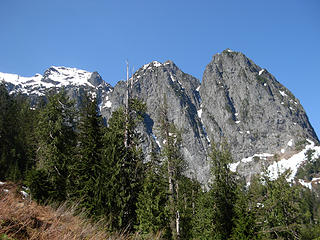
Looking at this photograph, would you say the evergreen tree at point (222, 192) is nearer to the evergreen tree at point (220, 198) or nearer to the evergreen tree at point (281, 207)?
the evergreen tree at point (220, 198)

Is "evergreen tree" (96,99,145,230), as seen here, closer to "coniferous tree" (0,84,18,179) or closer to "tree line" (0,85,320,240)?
"tree line" (0,85,320,240)

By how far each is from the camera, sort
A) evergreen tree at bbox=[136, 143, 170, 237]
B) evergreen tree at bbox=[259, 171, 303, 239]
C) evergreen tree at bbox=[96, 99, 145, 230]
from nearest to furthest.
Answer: evergreen tree at bbox=[136, 143, 170, 237] < evergreen tree at bbox=[96, 99, 145, 230] < evergreen tree at bbox=[259, 171, 303, 239]

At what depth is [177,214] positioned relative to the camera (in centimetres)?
2159

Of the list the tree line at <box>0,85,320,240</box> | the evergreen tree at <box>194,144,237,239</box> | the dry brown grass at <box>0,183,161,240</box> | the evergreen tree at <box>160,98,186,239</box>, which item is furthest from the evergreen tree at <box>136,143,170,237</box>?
the dry brown grass at <box>0,183,161,240</box>

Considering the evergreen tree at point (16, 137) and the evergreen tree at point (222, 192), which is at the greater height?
the evergreen tree at point (16, 137)

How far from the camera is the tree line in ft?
49.4

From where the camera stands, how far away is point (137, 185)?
18594 mm

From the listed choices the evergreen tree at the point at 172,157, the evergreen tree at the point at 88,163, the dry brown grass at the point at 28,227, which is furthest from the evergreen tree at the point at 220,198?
the dry brown grass at the point at 28,227

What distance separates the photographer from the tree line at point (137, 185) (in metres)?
15.1

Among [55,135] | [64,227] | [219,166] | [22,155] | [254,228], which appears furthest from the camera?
[22,155]

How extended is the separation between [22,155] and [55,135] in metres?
31.1

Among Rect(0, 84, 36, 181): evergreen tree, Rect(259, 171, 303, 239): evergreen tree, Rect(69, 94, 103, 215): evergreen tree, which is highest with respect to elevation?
Rect(0, 84, 36, 181): evergreen tree

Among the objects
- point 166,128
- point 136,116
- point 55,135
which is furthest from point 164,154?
point 55,135

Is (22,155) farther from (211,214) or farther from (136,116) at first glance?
(211,214)
